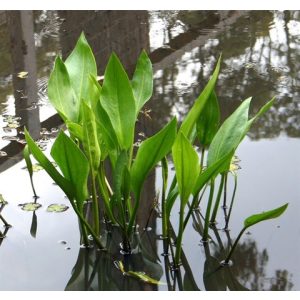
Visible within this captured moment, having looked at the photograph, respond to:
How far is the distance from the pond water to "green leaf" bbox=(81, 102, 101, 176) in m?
0.41

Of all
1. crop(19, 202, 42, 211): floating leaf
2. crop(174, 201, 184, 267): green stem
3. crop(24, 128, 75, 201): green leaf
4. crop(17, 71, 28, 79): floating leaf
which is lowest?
crop(19, 202, 42, 211): floating leaf

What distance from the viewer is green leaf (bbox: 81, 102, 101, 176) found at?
2543 millimetres

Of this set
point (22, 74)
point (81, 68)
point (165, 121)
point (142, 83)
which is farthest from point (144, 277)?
point (22, 74)

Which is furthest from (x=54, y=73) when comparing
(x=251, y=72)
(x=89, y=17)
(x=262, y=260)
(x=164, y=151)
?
(x=89, y=17)

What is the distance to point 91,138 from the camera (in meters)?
2.63

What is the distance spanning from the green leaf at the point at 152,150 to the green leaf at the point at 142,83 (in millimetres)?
255

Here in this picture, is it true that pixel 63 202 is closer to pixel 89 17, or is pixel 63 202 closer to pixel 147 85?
pixel 147 85

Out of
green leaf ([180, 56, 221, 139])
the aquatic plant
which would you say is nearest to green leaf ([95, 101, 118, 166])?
the aquatic plant

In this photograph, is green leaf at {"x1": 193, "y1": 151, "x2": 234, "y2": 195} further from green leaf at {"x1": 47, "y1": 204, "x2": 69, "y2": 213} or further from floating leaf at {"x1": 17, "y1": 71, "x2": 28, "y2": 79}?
floating leaf at {"x1": 17, "y1": 71, "x2": 28, "y2": 79}

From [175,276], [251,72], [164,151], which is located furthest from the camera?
[251,72]

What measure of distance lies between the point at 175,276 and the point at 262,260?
34 cm

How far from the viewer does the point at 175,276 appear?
2.81 meters

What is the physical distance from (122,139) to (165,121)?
142 cm

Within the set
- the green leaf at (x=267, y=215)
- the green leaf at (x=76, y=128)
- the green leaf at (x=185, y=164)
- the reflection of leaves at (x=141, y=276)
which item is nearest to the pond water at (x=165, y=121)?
the reflection of leaves at (x=141, y=276)
